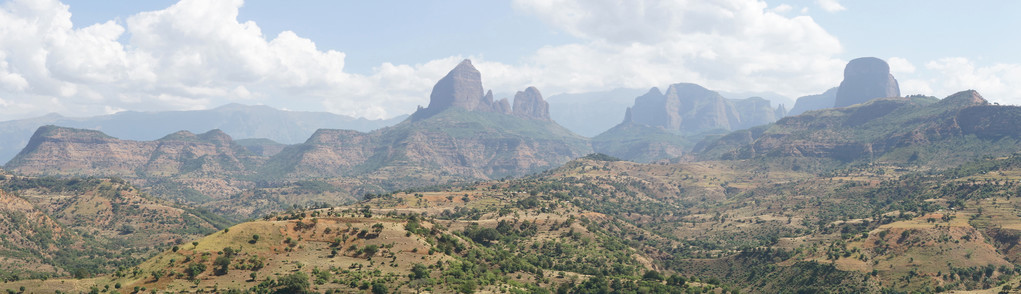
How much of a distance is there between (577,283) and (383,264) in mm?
48454

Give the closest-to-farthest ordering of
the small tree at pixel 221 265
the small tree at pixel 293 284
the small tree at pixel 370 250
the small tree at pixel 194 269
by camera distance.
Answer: the small tree at pixel 293 284 → the small tree at pixel 194 269 → the small tree at pixel 221 265 → the small tree at pixel 370 250

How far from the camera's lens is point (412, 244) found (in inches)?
5271

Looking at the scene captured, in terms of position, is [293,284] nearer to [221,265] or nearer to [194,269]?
[221,265]

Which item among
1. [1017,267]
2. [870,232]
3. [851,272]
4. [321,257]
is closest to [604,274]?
[851,272]

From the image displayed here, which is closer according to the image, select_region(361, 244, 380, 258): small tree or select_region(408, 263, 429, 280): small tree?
select_region(408, 263, 429, 280): small tree

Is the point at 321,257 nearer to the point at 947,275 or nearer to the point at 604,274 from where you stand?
the point at 604,274

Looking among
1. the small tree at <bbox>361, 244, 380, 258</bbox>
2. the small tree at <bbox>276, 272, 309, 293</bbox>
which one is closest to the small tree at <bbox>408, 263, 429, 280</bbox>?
the small tree at <bbox>361, 244, 380, 258</bbox>

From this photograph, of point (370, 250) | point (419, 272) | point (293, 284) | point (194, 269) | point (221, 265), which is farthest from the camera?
point (370, 250)

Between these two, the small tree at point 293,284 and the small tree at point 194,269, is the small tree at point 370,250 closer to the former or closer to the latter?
the small tree at point 293,284

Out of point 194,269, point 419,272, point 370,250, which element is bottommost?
point 419,272

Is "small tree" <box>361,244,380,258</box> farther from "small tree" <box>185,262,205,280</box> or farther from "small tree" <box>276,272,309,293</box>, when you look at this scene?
"small tree" <box>185,262,205,280</box>

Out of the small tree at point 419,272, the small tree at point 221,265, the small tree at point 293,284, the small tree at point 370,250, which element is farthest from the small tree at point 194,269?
the small tree at point 419,272

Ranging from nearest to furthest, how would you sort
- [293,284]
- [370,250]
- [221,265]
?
[293,284]
[221,265]
[370,250]

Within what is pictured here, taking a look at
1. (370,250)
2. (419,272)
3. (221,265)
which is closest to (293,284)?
(221,265)
